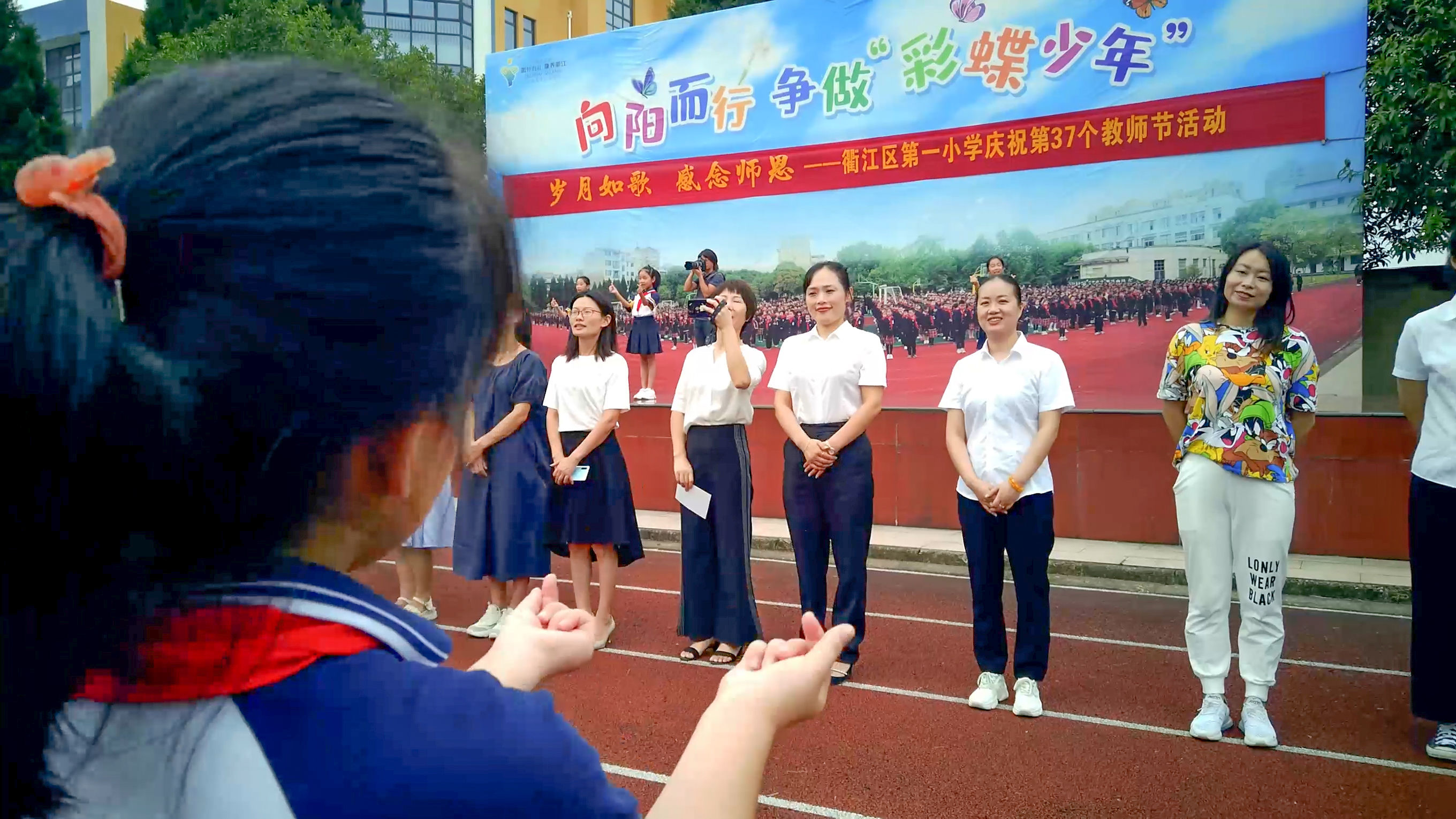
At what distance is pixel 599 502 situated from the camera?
530 centimetres

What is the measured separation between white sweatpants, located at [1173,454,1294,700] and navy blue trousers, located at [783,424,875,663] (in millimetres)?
1337

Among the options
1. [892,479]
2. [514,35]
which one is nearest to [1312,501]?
[892,479]

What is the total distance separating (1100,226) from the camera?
11164mm

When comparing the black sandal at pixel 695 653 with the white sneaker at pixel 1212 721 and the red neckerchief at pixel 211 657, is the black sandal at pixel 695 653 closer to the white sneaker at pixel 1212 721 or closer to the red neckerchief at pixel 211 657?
the white sneaker at pixel 1212 721

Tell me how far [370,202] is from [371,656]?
29 centimetres

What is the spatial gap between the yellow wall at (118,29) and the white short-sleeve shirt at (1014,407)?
2458 cm

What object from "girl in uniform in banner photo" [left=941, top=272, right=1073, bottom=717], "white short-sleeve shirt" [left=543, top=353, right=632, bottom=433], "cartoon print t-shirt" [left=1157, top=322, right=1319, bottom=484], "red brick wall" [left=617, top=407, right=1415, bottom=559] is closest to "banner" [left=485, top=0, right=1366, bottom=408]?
"red brick wall" [left=617, top=407, right=1415, bottom=559]

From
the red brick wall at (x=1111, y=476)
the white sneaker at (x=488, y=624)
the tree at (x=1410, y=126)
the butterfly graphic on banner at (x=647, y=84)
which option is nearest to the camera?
the white sneaker at (x=488, y=624)

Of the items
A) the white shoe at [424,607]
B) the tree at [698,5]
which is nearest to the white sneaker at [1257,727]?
the white shoe at [424,607]

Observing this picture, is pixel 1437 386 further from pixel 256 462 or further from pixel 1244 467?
pixel 256 462

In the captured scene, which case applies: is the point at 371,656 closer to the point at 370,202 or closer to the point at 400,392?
the point at 400,392

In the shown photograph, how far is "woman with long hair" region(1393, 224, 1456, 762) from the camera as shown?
3.58m

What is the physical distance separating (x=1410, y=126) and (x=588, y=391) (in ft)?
27.1

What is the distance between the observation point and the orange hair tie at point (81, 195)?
609mm
